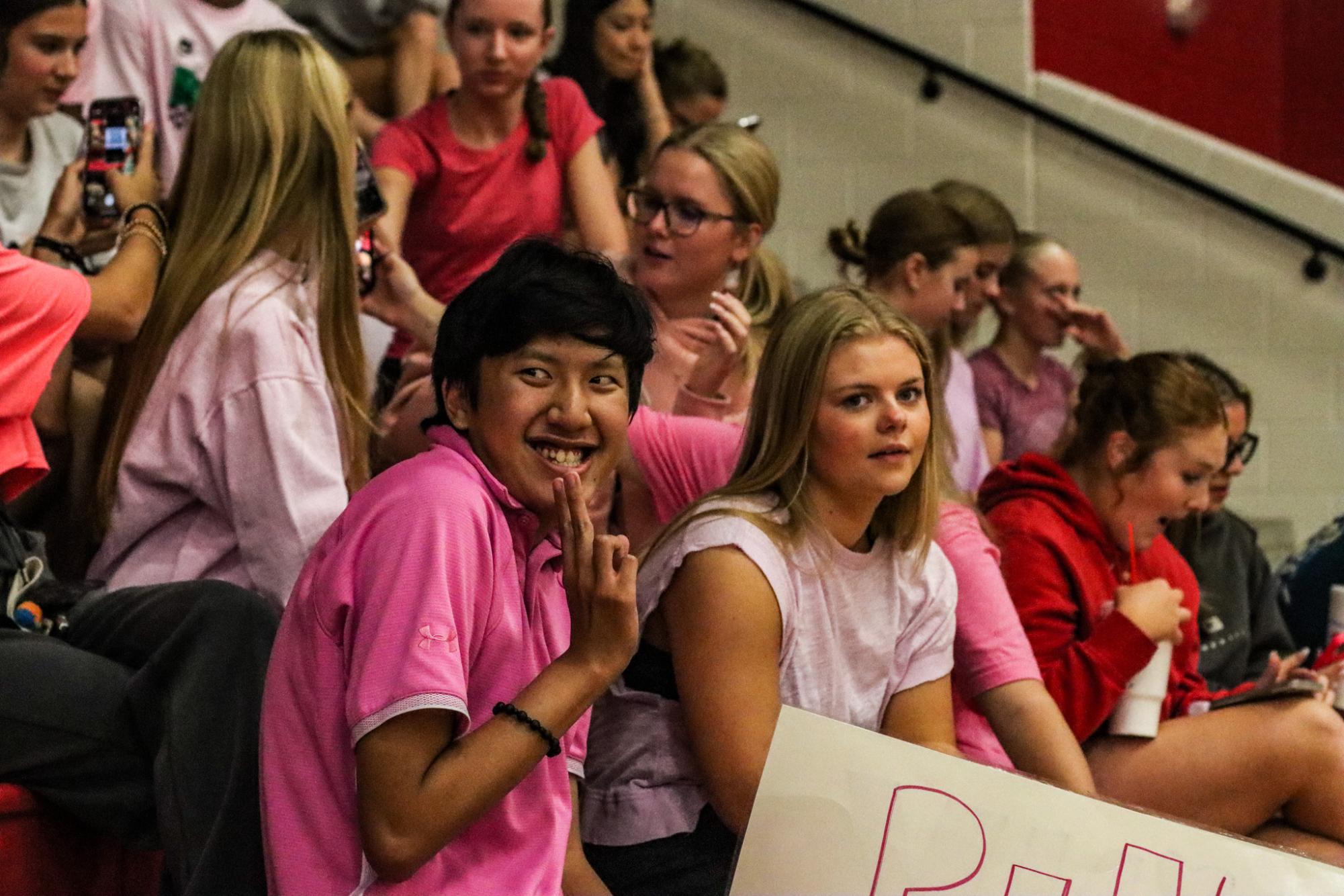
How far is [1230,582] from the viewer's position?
11.6 feet

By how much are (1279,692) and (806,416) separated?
92 centimetres

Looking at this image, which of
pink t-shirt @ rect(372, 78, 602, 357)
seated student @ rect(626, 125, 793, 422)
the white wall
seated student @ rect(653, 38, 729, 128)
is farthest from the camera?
the white wall

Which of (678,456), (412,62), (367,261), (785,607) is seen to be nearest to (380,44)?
(412,62)

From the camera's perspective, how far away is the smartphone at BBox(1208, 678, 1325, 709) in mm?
2605

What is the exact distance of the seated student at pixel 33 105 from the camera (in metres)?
2.80

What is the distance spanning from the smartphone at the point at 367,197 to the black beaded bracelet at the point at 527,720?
3.84 ft

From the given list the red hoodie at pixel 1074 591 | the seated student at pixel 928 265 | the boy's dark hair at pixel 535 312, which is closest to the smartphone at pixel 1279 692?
the red hoodie at pixel 1074 591

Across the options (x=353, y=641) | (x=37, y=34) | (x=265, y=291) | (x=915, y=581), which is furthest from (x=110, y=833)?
(x=37, y=34)

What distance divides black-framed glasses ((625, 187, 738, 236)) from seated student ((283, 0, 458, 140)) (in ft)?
5.48

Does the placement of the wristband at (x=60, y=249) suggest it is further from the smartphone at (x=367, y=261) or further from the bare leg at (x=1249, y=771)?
the bare leg at (x=1249, y=771)

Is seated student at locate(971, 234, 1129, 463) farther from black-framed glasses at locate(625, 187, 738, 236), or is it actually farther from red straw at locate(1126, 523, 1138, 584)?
black-framed glasses at locate(625, 187, 738, 236)

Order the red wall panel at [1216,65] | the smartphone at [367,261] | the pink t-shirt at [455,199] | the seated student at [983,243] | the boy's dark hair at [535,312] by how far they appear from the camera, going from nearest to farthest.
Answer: the boy's dark hair at [535,312]
the smartphone at [367,261]
the pink t-shirt at [455,199]
the seated student at [983,243]
the red wall panel at [1216,65]

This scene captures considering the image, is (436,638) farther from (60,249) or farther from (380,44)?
(380,44)

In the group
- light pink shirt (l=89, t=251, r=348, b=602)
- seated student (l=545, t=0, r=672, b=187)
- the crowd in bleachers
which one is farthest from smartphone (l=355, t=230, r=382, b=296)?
seated student (l=545, t=0, r=672, b=187)
